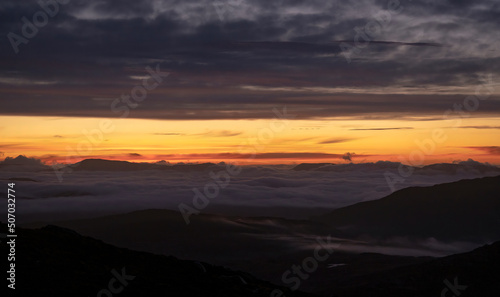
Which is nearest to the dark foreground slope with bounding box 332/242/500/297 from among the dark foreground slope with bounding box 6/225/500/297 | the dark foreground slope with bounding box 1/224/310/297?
the dark foreground slope with bounding box 1/224/310/297

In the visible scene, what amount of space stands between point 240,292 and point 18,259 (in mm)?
15053

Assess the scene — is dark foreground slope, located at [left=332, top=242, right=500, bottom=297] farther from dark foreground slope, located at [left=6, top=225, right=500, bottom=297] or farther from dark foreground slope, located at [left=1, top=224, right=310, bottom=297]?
dark foreground slope, located at [left=6, top=225, right=500, bottom=297]

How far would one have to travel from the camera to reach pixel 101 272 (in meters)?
38.2

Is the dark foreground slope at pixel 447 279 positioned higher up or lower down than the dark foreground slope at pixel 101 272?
higher up

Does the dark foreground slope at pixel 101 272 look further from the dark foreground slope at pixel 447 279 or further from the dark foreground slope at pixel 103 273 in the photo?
the dark foreground slope at pixel 447 279

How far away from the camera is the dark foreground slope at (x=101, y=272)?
34.8m

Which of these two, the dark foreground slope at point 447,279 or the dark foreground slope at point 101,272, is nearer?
the dark foreground slope at point 101,272

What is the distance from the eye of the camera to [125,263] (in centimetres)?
4241

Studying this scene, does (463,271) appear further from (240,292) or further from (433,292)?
(240,292)

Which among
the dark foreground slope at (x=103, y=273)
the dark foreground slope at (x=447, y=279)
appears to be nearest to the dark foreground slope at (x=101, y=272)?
the dark foreground slope at (x=103, y=273)

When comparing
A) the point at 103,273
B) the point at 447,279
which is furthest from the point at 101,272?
the point at 447,279

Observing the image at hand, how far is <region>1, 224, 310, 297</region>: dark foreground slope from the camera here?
114ft

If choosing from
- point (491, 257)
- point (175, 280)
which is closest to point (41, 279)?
point (175, 280)

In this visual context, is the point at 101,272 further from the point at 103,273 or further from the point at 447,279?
the point at 447,279
